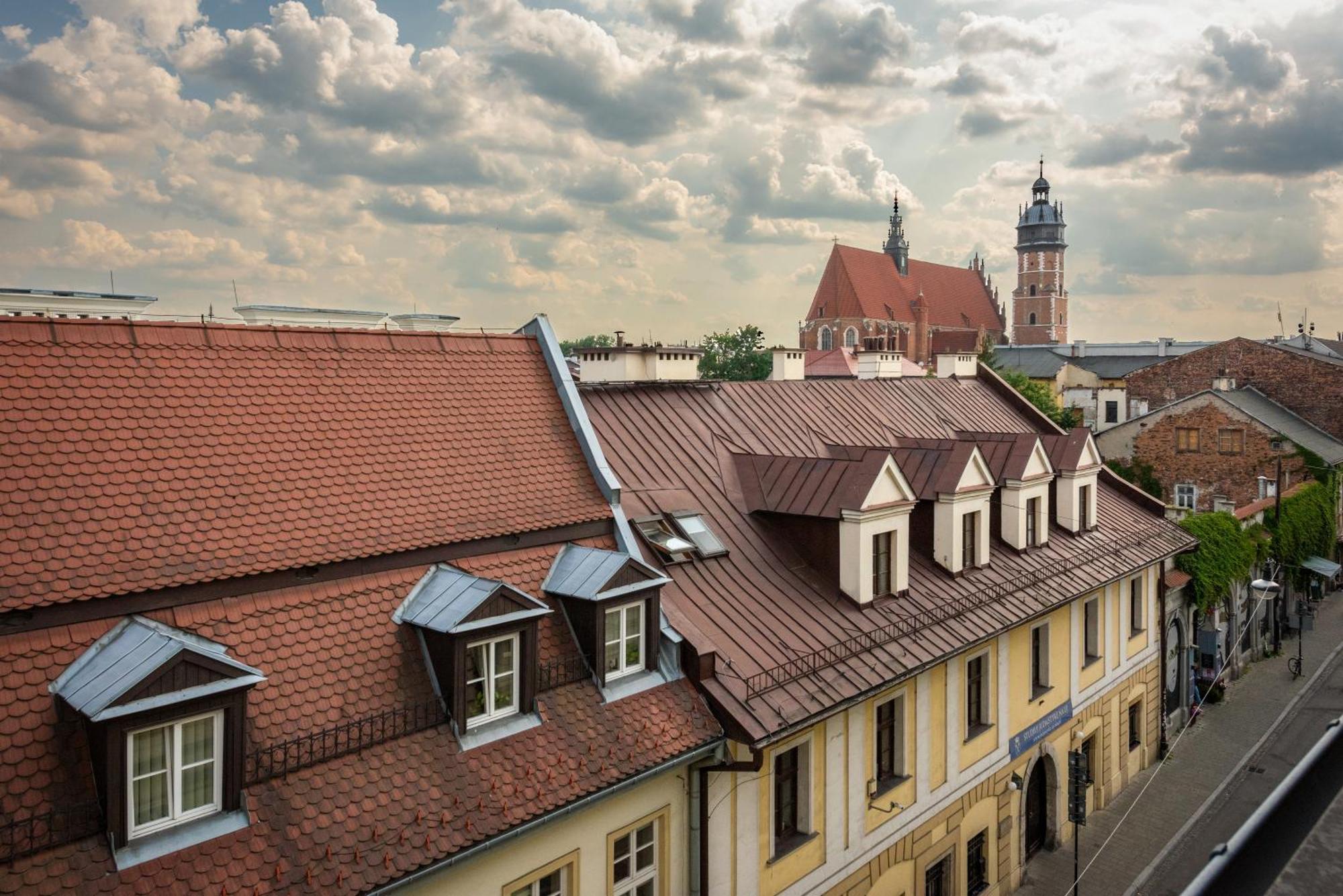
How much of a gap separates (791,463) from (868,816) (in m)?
5.55

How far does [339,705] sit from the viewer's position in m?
8.65

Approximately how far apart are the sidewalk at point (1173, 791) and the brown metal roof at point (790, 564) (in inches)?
224

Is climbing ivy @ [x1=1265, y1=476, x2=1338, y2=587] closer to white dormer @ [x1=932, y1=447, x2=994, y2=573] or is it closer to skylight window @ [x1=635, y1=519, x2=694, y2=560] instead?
white dormer @ [x1=932, y1=447, x2=994, y2=573]

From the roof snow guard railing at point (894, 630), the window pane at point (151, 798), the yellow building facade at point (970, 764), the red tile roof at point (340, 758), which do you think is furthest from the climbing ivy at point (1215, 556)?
the window pane at point (151, 798)

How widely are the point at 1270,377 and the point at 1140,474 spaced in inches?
505

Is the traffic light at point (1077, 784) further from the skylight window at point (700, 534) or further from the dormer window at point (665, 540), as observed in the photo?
the dormer window at point (665, 540)

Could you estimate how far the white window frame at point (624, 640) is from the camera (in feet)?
34.9

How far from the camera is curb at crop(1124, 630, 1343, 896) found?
705 inches

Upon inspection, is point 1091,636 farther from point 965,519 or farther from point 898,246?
point 898,246

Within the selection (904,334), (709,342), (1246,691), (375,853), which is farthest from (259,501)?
(904,334)

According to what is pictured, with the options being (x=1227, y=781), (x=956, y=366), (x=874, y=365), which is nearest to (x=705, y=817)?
(x=874, y=365)

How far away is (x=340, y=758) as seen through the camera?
27.5 feet

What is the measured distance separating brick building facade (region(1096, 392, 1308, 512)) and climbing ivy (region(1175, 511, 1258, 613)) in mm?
8563

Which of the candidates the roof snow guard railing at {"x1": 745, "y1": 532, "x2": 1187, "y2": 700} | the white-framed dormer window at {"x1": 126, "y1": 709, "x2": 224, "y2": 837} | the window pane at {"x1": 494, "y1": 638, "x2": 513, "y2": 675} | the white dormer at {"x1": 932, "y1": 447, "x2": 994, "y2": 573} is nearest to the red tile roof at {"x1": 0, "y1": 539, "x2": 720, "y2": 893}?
the white-framed dormer window at {"x1": 126, "y1": 709, "x2": 224, "y2": 837}
